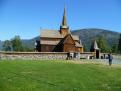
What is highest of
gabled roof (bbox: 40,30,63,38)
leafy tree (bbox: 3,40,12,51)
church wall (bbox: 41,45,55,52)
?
gabled roof (bbox: 40,30,63,38)

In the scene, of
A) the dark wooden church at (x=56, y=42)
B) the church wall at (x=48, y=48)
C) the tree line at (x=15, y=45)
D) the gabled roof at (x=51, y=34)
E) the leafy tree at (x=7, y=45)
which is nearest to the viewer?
the dark wooden church at (x=56, y=42)

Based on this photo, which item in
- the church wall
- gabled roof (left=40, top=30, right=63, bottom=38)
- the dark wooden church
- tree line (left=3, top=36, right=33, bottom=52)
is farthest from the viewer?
tree line (left=3, top=36, right=33, bottom=52)

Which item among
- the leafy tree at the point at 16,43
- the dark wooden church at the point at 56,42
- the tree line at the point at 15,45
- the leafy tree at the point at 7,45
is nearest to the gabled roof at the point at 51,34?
the dark wooden church at the point at 56,42

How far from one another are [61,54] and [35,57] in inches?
194

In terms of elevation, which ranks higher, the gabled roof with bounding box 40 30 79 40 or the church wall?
the gabled roof with bounding box 40 30 79 40

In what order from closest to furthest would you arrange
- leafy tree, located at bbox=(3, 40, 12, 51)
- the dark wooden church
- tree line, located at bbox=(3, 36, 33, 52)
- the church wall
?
1. the dark wooden church
2. the church wall
3. tree line, located at bbox=(3, 36, 33, 52)
4. leafy tree, located at bbox=(3, 40, 12, 51)

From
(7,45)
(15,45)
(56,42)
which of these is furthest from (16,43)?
(56,42)

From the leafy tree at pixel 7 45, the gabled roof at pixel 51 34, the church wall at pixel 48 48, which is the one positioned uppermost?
the gabled roof at pixel 51 34

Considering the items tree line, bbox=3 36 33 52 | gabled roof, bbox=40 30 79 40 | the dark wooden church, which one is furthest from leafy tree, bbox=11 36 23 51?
the dark wooden church

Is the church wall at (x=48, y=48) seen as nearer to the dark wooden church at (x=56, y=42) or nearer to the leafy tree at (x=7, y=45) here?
the dark wooden church at (x=56, y=42)

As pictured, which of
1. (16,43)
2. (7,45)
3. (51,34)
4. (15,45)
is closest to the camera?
(51,34)

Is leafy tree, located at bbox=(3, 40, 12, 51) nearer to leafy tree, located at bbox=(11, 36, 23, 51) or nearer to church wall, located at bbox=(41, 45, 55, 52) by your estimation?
leafy tree, located at bbox=(11, 36, 23, 51)

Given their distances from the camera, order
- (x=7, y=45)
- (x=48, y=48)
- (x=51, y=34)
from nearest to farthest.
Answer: (x=48, y=48)
(x=51, y=34)
(x=7, y=45)

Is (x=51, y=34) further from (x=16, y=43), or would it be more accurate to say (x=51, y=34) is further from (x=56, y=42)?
(x=16, y=43)
